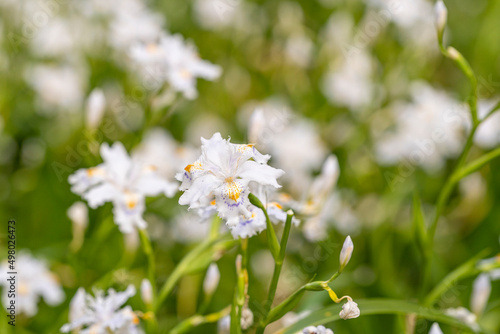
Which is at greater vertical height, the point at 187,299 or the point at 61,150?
the point at 61,150

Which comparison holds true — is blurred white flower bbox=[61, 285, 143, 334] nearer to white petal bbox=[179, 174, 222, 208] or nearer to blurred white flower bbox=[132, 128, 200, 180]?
white petal bbox=[179, 174, 222, 208]

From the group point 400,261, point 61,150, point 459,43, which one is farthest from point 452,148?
point 61,150

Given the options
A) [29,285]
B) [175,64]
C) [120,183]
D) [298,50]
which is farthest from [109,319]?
[298,50]

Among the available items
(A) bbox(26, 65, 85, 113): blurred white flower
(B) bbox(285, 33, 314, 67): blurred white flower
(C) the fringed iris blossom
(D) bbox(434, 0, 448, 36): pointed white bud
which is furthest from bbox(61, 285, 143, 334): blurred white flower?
(B) bbox(285, 33, 314, 67): blurred white flower

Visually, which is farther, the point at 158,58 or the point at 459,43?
the point at 459,43

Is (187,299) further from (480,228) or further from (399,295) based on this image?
(480,228)

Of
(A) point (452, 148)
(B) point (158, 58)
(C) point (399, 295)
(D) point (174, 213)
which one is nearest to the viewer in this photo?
(B) point (158, 58)

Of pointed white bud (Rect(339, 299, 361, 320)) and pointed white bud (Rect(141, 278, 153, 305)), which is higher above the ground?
pointed white bud (Rect(339, 299, 361, 320))

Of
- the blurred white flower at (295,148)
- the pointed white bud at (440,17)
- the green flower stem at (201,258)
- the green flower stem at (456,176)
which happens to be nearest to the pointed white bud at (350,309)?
the green flower stem at (201,258)
